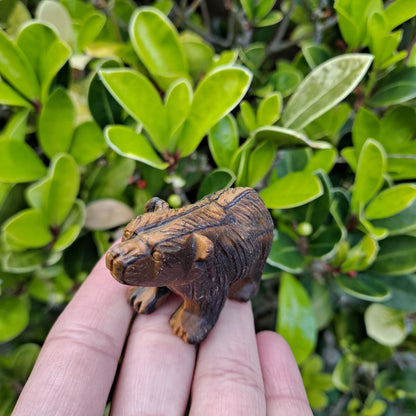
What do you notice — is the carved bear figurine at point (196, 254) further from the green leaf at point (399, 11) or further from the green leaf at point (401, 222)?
the green leaf at point (399, 11)

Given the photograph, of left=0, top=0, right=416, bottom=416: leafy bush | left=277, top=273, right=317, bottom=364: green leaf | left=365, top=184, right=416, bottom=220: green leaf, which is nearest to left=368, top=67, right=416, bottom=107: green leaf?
left=0, top=0, right=416, bottom=416: leafy bush

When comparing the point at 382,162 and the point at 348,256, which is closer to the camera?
the point at 382,162

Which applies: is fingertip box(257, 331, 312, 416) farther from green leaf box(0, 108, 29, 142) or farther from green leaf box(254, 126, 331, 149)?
green leaf box(0, 108, 29, 142)

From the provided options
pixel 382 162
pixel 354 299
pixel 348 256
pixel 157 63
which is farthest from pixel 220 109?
pixel 354 299

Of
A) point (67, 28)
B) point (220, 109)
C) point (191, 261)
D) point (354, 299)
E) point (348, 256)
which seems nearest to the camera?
point (191, 261)

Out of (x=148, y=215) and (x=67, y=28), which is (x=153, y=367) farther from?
(x=67, y=28)

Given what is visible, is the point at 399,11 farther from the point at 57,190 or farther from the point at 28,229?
the point at 28,229
